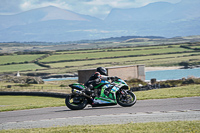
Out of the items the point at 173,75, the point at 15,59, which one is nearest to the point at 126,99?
the point at 173,75

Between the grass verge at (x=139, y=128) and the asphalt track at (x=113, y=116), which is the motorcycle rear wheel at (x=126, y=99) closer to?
the asphalt track at (x=113, y=116)

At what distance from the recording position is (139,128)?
10070 millimetres

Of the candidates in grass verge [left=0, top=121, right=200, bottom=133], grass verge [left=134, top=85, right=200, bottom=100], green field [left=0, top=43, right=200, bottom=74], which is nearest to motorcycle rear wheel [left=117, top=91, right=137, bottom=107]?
grass verge [left=134, top=85, right=200, bottom=100]

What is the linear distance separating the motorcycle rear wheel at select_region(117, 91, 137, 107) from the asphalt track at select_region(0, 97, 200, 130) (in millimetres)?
274

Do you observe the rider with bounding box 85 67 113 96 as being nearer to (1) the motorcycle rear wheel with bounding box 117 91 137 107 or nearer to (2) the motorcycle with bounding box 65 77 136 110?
(2) the motorcycle with bounding box 65 77 136 110

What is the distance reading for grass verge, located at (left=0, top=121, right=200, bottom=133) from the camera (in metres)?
9.51

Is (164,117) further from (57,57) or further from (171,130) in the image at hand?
(57,57)

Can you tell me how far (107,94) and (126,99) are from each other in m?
0.90

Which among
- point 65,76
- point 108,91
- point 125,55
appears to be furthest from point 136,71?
point 125,55

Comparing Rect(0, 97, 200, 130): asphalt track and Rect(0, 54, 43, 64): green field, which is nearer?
Rect(0, 97, 200, 130): asphalt track

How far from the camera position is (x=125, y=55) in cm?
16488

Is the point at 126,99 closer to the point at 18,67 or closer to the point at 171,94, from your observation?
the point at 171,94

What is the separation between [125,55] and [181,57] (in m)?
30.6

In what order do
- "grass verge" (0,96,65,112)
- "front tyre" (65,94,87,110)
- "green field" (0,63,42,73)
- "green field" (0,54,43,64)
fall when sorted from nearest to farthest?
1. "front tyre" (65,94,87,110)
2. "grass verge" (0,96,65,112)
3. "green field" (0,63,42,73)
4. "green field" (0,54,43,64)
